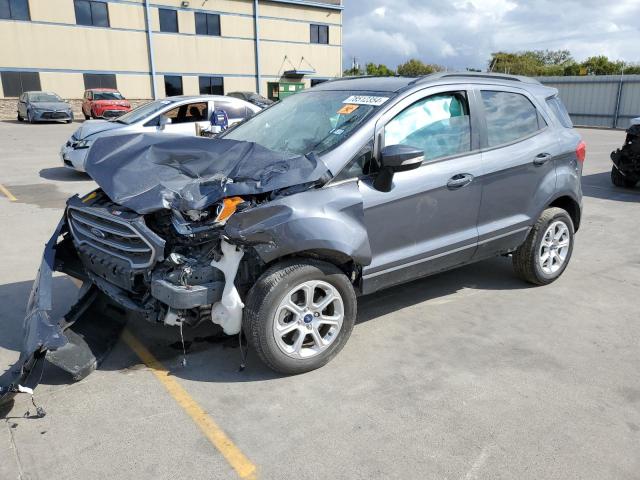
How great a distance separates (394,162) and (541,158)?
191 cm

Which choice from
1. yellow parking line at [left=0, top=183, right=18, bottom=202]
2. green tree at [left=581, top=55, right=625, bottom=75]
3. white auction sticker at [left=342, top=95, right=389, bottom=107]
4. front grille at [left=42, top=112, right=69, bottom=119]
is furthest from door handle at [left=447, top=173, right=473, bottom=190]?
green tree at [left=581, top=55, right=625, bottom=75]

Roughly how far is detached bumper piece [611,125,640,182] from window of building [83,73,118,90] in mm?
30446

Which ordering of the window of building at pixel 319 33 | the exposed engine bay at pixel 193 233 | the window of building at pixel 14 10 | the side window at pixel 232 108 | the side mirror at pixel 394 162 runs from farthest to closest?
1. the window of building at pixel 319 33
2. the window of building at pixel 14 10
3. the side window at pixel 232 108
4. the side mirror at pixel 394 162
5. the exposed engine bay at pixel 193 233

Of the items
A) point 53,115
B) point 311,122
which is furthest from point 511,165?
point 53,115

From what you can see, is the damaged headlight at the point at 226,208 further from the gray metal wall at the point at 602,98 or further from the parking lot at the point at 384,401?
the gray metal wall at the point at 602,98

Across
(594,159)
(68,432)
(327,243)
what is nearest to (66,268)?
(68,432)

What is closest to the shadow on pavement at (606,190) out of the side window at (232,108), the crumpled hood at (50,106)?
the side window at (232,108)

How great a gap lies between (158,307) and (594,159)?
14660 mm

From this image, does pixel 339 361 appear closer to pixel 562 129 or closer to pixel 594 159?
pixel 562 129

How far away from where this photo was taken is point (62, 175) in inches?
442

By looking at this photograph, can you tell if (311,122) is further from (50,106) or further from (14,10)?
(14,10)

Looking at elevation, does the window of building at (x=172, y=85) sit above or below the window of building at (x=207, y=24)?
below

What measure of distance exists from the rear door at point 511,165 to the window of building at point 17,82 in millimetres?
32495

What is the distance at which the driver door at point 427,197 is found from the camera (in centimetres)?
384
